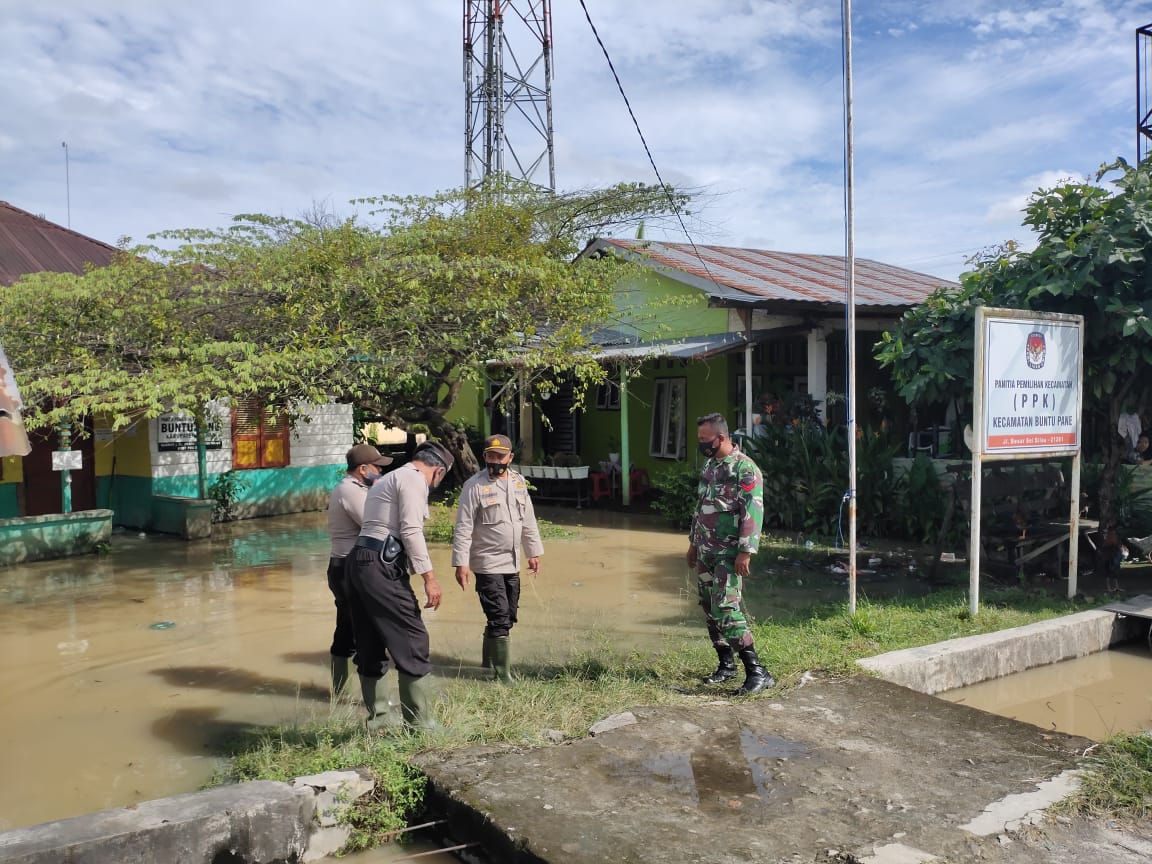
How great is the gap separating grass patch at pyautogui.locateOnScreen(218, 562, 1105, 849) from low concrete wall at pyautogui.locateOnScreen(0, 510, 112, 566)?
732cm

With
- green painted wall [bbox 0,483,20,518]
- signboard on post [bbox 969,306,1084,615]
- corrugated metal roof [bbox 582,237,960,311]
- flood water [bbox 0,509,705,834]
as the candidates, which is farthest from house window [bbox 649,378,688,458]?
green painted wall [bbox 0,483,20,518]

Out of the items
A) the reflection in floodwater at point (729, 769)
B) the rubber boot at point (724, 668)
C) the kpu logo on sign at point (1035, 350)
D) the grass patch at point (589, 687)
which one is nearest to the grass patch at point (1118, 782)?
the grass patch at point (589, 687)

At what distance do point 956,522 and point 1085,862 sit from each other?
23.4 feet

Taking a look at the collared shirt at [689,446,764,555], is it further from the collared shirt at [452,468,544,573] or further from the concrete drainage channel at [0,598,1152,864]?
the concrete drainage channel at [0,598,1152,864]

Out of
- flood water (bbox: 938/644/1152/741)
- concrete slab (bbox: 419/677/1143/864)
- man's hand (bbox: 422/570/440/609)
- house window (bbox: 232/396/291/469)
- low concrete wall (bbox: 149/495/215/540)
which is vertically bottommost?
flood water (bbox: 938/644/1152/741)

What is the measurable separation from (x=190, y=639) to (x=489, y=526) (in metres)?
3.08

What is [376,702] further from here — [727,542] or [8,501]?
[8,501]

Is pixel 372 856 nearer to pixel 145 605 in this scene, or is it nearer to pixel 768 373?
pixel 145 605

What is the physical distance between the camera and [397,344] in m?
9.34

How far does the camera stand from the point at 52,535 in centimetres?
1100

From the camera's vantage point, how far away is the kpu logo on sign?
7.29m

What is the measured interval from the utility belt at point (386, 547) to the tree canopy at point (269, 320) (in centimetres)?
355

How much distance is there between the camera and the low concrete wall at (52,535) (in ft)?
34.9

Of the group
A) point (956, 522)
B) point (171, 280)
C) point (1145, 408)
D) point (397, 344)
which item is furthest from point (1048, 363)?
point (171, 280)
